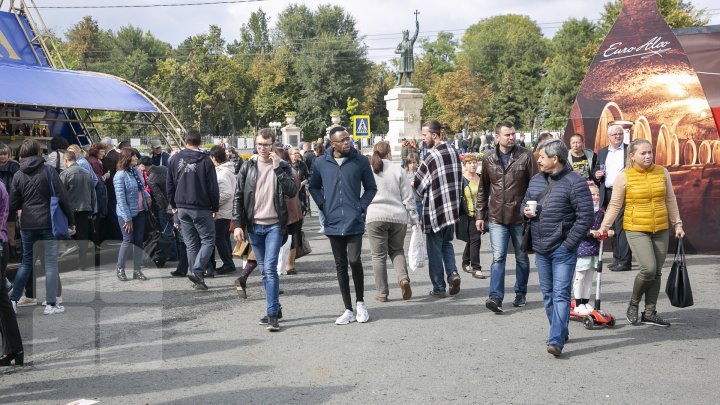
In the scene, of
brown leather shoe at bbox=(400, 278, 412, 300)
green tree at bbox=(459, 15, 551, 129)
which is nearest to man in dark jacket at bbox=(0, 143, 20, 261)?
brown leather shoe at bbox=(400, 278, 412, 300)

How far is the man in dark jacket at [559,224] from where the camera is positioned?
5.77m

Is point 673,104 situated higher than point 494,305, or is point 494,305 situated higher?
point 673,104

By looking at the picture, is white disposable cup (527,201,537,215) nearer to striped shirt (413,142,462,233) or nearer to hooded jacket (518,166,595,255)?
hooded jacket (518,166,595,255)

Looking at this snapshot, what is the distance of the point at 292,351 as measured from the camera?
20.2ft

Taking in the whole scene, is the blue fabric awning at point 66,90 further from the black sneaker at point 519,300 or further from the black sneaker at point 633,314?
the black sneaker at point 633,314

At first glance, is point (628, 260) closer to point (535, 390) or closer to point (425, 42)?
point (535, 390)

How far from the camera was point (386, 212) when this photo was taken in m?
7.86

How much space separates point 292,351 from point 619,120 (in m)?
7.45

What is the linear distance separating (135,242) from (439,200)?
14.0 ft

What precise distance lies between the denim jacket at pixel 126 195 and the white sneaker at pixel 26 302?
5.66ft

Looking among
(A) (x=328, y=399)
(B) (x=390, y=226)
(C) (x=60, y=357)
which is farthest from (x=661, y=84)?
(C) (x=60, y=357)

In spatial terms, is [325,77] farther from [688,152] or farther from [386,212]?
[386,212]

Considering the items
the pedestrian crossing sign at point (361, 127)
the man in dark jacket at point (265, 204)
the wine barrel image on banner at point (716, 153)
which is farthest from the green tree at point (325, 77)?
the man in dark jacket at point (265, 204)

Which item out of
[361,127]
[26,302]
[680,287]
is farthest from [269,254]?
[361,127]
